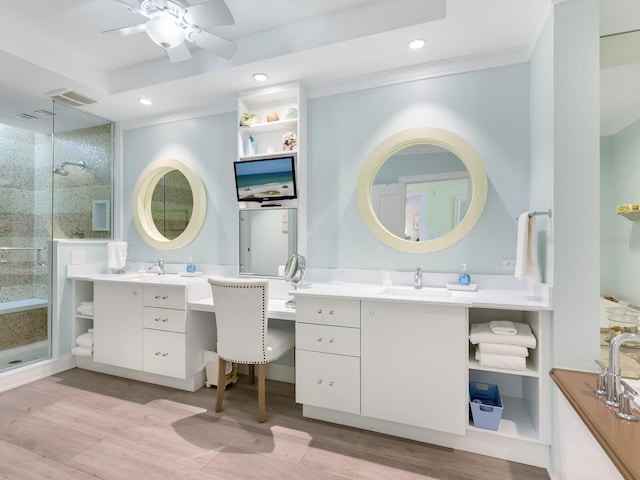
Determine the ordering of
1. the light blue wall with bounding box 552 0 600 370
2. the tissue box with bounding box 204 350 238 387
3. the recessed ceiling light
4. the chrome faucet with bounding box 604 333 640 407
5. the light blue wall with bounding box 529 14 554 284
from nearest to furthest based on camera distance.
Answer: the chrome faucet with bounding box 604 333 640 407
the light blue wall with bounding box 552 0 600 370
the light blue wall with bounding box 529 14 554 284
the recessed ceiling light
the tissue box with bounding box 204 350 238 387

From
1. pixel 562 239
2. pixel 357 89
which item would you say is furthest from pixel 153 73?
pixel 562 239

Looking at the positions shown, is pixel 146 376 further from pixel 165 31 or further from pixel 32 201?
pixel 165 31

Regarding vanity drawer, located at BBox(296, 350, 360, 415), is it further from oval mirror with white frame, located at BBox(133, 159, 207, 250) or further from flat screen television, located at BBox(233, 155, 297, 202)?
oval mirror with white frame, located at BBox(133, 159, 207, 250)

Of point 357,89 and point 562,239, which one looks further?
point 357,89

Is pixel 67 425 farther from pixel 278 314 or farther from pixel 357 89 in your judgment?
pixel 357 89

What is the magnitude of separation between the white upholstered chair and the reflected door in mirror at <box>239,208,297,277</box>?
0.70m

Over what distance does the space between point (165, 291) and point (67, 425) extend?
103cm

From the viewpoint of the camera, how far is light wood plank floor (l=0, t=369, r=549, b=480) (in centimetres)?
173

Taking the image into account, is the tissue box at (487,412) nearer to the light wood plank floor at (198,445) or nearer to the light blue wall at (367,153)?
the light wood plank floor at (198,445)

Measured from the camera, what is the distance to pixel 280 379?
9.30 ft

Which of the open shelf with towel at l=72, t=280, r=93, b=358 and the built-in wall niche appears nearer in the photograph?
the open shelf with towel at l=72, t=280, r=93, b=358

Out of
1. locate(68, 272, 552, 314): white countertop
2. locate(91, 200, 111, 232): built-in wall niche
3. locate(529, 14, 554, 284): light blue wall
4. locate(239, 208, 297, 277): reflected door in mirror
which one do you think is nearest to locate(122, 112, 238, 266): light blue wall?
locate(239, 208, 297, 277): reflected door in mirror

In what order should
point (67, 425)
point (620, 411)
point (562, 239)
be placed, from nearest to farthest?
point (620, 411)
point (562, 239)
point (67, 425)

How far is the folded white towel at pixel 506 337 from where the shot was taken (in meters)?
1.81
